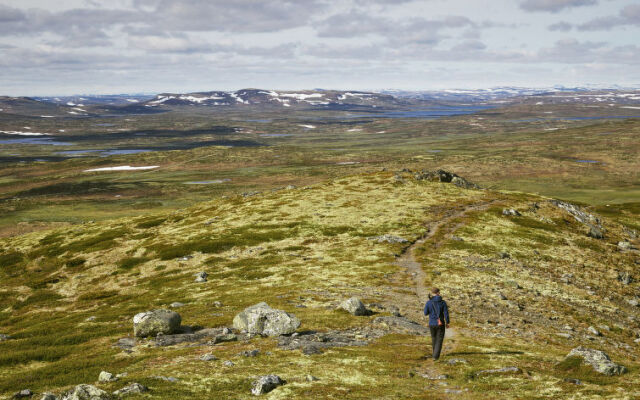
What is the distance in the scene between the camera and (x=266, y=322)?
32594 mm

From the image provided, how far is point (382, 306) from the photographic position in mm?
39188

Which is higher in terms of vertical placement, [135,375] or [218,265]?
[135,375]

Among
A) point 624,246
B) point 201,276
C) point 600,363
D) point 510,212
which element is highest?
point 600,363

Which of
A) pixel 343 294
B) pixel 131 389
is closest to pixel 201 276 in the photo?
pixel 343 294

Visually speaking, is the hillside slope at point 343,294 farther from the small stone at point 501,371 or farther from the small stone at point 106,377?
the small stone at point 106,377

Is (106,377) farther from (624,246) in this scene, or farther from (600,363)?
(624,246)

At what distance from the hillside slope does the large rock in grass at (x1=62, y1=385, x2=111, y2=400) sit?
187cm

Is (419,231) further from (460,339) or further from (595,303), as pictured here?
(460,339)

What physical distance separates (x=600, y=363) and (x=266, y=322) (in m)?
21.1

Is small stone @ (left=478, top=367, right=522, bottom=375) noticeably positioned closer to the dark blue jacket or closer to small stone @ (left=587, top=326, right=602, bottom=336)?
the dark blue jacket

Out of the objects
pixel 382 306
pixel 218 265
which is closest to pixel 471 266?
pixel 382 306

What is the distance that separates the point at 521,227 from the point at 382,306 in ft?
151

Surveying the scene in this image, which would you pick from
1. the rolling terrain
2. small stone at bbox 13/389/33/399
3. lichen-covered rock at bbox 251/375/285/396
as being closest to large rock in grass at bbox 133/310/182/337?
the rolling terrain

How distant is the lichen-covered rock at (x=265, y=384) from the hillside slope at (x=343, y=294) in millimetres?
423
